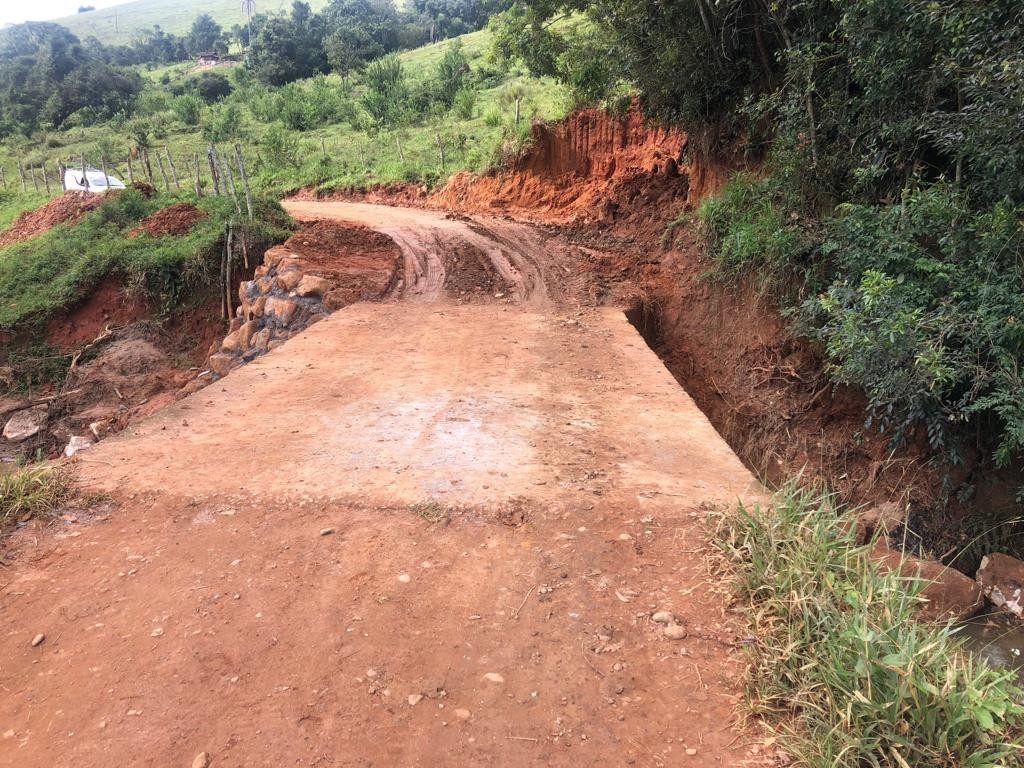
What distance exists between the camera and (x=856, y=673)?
7.17 ft

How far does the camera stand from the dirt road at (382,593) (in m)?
2.37

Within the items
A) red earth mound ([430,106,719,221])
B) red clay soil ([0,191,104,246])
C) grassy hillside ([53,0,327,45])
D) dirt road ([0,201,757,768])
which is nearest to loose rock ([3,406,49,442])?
dirt road ([0,201,757,768])

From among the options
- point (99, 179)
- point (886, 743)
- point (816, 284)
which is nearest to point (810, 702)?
point (886, 743)

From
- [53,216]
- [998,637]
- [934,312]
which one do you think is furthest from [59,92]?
[998,637]

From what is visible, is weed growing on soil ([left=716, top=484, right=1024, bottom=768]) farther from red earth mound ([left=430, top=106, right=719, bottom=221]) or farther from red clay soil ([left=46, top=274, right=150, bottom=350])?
red clay soil ([left=46, top=274, right=150, bottom=350])

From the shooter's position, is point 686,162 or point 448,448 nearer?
point 448,448

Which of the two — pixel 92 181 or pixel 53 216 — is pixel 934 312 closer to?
pixel 53 216

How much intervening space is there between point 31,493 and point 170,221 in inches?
396

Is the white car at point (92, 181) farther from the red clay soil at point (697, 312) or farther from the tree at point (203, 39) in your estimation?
the tree at point (203, 39)

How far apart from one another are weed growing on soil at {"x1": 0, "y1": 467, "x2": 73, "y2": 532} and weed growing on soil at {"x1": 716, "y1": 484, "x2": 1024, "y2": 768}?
4071 mm

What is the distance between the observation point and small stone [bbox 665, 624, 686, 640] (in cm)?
279

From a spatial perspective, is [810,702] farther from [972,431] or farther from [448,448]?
[972,431]

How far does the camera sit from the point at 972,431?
18.7 feet

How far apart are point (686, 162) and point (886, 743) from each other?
1128 centimetres
